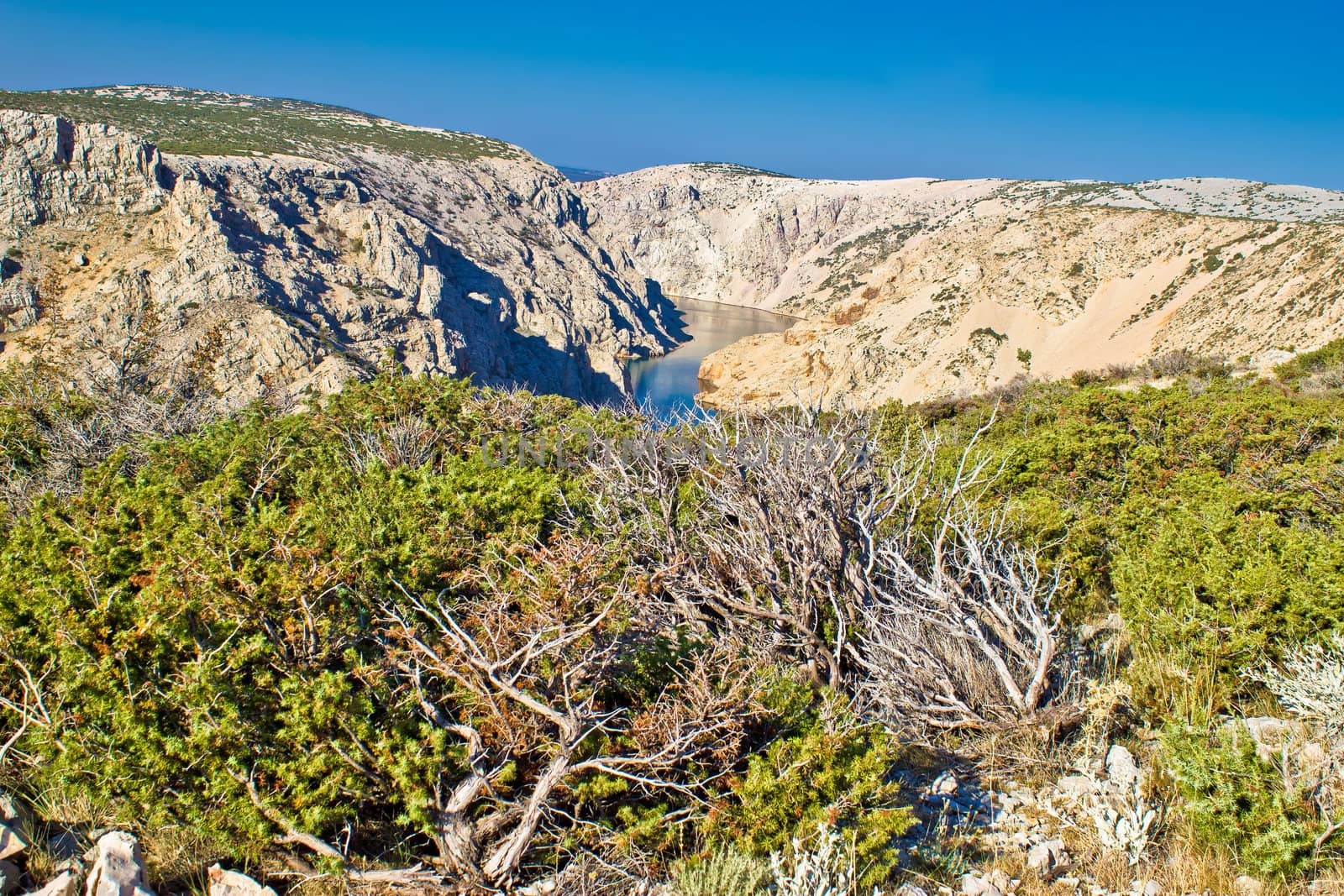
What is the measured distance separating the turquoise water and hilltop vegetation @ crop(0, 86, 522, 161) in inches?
1324

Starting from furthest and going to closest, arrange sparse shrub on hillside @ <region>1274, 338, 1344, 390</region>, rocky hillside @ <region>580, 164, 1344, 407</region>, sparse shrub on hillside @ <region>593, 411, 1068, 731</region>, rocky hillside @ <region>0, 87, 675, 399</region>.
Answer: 1. rocky hillside @ <region>0, 87, 675, 399</region>
2. rocky hillside @ <region>580, 164, 1344, 407</region>
3. sparse shrub on hillside @ <region>1274, 338, 1344, 390</region>
4. sparse shrub on hillside @ <region>593, 411, 1068, 731</region>

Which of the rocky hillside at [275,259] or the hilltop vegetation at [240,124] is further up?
the hilltop vegetation at [240,124]

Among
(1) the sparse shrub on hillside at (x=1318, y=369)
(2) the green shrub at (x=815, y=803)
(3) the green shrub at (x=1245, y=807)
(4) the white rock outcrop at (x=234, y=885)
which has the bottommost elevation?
(4) the white rock outcrop at (x=234, y=885)

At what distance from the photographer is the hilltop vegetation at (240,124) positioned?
49.8 m

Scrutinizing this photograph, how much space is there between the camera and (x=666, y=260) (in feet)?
412

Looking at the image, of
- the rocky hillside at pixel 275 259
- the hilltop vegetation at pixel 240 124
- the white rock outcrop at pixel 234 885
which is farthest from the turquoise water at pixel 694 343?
the white rock outcrop at pixel 234 885

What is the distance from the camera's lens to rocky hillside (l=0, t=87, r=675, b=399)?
28.3 m

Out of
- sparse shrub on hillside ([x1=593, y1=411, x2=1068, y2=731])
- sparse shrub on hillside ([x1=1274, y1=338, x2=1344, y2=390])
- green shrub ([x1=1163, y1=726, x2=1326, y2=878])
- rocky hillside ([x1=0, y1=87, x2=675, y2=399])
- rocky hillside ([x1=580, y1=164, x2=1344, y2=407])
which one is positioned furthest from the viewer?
rocky hillside ([x1=0, y1=87, x2=675, y2=399])

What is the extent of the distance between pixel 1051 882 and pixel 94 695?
394 centimetres

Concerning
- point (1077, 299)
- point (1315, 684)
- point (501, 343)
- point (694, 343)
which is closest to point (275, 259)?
point (501, 343)

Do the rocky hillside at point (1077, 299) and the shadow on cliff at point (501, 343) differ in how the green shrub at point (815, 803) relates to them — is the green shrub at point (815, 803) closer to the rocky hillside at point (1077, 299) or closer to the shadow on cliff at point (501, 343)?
the rocky hillside at point (1077, 299)

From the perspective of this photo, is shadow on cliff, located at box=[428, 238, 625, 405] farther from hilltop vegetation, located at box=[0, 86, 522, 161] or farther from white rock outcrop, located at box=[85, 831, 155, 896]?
white rock outcrop, located at box=[85, 831, 155, 896]

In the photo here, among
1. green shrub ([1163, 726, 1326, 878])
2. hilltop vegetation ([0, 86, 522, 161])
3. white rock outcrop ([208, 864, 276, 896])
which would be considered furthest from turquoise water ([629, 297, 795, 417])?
white rock outcrop ([208, 864, 276, 896])

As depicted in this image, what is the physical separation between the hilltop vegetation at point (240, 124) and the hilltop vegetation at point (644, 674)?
178ft
